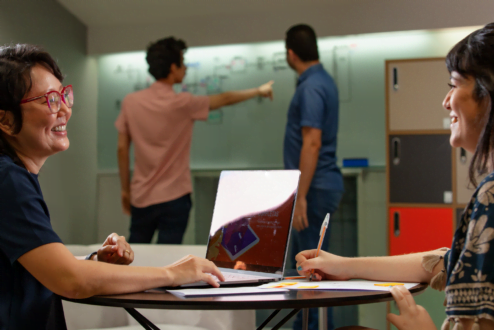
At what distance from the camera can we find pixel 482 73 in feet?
3.15

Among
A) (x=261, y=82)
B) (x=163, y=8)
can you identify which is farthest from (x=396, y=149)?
(x=163, y=8)

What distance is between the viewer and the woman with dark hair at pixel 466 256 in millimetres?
823

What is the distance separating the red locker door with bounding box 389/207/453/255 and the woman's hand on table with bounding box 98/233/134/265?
99.1 inches

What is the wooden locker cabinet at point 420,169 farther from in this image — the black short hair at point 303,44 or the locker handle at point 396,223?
the black short hair at point 303,44

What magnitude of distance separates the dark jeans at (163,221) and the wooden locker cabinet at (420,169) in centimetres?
153

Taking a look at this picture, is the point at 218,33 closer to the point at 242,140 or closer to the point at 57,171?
the point at 242,140

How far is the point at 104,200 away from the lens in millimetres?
4270

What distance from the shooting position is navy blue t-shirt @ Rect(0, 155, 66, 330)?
3.12 feet

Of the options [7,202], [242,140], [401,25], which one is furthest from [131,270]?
[401,25]

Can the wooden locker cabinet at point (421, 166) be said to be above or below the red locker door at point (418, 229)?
above

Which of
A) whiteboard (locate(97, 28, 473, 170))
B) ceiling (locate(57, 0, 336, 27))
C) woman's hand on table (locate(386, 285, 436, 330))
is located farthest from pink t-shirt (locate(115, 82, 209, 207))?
woman's hand on table (locate(386, 285, 436, 330))

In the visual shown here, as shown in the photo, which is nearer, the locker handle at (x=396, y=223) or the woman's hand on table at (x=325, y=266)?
the woman's hand on table at (x=325, y=266)

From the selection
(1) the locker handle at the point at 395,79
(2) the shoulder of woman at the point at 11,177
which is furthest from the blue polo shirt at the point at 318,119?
(2) the shoulder of woman at the point at 11,177

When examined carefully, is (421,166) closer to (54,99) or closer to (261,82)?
(261,82)
